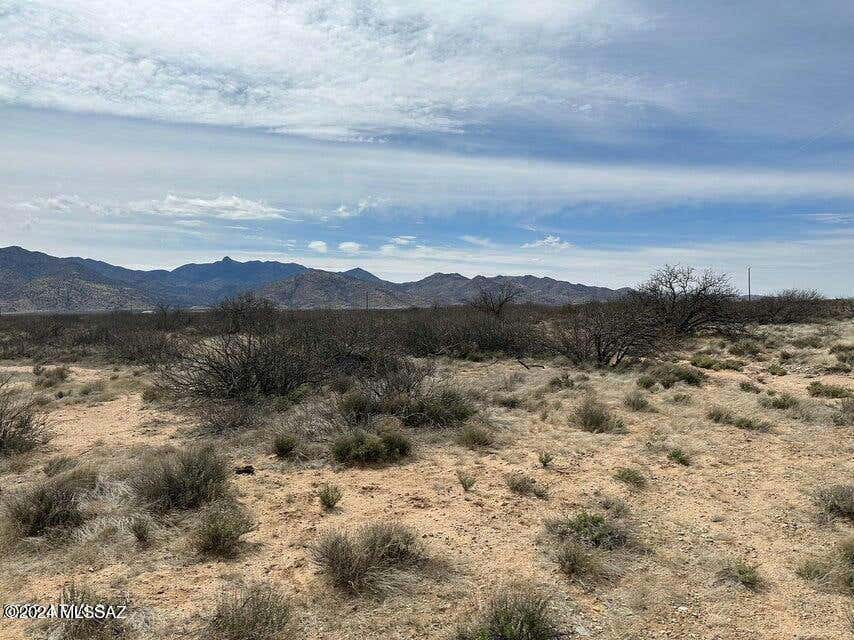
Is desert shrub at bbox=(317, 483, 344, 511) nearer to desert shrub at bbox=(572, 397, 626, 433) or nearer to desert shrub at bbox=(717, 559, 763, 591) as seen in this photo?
desert shrub at bbox=(717, 559, 763, 591)

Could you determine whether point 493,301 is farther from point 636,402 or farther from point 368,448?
point 368,448

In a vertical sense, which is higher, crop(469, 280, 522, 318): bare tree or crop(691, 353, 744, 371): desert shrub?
crop(469, 280, 522, 318): bare tree

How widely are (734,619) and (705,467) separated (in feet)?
12.4

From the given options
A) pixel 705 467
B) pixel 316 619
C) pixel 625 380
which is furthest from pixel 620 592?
pixel 625 380

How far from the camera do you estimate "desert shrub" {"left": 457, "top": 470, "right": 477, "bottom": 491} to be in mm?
6367

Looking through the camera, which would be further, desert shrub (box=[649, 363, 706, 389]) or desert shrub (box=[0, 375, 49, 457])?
desert shrub (box=[649, 363, 706, 389])

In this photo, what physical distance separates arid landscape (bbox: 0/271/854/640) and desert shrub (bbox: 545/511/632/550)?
2 centimetres

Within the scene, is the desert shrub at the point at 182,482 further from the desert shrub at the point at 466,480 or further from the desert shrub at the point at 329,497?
the desert shrub at the point at 466,480

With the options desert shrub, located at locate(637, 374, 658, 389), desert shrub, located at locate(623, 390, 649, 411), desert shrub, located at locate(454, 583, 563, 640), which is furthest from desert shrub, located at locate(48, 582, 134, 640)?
desert shrub, located at locate(637, 374, 658, 389)

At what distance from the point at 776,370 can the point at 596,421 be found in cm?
918

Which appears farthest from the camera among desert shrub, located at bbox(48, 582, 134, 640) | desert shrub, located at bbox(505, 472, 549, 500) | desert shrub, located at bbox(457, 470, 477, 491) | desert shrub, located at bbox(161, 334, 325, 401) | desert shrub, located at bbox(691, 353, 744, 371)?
desert shrub, located at bbox(691, 353, 744, 371)

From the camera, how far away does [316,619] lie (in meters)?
3.79

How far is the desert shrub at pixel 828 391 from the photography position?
11.4m

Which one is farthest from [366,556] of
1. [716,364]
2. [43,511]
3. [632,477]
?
[716,364]
